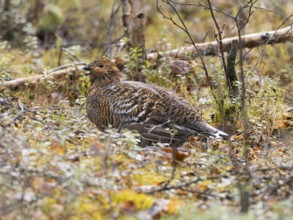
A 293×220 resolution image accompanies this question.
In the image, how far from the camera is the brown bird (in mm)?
7055

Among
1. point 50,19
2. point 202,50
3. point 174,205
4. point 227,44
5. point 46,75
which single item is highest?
point 50,19

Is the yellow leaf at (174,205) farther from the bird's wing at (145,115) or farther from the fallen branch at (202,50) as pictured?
the fallen branch at (202,50)

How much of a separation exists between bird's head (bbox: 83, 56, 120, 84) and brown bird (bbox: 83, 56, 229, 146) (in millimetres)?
470

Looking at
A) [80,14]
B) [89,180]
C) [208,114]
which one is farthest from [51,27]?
[89,180]

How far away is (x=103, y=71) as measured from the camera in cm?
799

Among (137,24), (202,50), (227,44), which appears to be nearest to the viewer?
(227,44)

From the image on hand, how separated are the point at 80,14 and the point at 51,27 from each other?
118 cm

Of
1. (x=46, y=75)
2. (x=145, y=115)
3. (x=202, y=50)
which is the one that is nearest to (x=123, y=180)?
(x=145, y=115)

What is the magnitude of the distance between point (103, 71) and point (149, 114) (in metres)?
1.13

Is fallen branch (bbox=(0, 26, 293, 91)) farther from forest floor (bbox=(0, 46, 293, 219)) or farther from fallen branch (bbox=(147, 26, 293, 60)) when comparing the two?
forest floor (bbox=(0, 46, 293, 219))

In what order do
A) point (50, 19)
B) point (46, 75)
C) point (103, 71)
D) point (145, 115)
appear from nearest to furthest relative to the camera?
point (145, 115) < point (103, 71) < point (46, 75) < point (50, 19)

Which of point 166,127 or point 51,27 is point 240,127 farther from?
point 51,27

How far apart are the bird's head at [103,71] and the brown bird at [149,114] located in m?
0.47

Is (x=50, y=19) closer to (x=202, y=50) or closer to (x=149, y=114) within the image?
(x=202, y=50)
